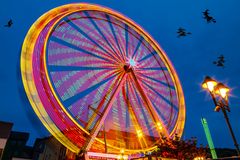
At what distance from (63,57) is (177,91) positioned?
29.6ft

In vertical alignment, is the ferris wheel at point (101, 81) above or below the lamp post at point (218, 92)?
above

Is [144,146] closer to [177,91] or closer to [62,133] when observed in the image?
[177,91]

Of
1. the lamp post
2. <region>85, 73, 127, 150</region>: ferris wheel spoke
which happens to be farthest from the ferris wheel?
the lamp post

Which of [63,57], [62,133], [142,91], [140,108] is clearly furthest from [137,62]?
[62,133]

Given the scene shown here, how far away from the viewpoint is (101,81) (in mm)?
12883

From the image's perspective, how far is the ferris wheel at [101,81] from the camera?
1020cm

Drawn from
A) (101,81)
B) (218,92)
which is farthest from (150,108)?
(218,92)

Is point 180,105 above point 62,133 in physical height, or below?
above

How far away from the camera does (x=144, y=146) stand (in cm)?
1430

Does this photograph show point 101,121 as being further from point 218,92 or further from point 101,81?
point 218,92

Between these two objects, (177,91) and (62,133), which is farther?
(177,91)

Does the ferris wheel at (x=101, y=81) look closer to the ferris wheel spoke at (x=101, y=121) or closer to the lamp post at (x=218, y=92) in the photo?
the ferris wheel spoke at (x=101, y=121)

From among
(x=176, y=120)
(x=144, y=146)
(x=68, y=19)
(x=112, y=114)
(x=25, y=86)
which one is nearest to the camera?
(x=25, y=86)

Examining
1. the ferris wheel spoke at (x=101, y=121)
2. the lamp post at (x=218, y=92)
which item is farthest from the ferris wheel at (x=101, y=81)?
the lamp post at (x=218, y=92)
